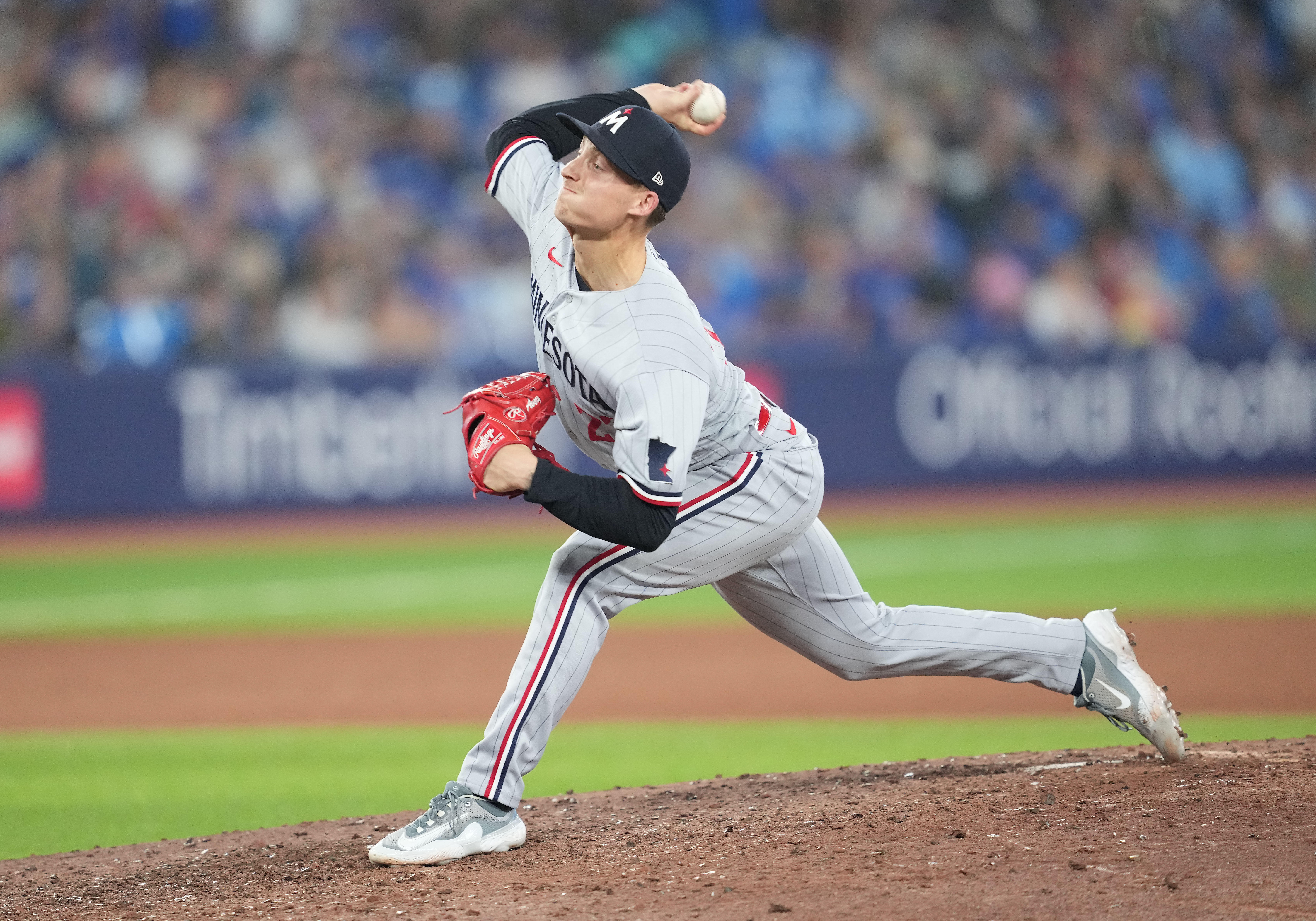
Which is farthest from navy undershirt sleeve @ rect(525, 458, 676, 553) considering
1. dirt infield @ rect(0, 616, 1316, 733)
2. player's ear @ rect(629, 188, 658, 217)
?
dirt infield @ rect(0, 616, 1316, 733)

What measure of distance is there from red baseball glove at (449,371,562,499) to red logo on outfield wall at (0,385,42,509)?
32.1 ft

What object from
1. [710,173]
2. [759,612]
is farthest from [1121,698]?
[710,173]

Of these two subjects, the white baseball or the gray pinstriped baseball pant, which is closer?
the gray pinstriped baseball pant

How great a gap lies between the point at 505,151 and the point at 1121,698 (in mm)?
2385

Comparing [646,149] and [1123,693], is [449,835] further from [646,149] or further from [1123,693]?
[1123,693]

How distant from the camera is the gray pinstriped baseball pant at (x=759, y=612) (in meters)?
3.70

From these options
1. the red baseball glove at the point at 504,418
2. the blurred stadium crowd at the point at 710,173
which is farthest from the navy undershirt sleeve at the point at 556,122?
the blurred stadium crowd at the point at 710,173

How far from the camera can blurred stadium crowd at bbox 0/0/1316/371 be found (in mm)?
13086

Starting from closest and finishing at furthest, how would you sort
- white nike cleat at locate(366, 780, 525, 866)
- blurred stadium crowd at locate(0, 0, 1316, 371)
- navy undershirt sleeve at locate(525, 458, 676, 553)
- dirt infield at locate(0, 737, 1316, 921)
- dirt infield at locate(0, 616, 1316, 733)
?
dirt infield at locate(0, 737, 1316, 921), navy undershirt sleeve at locate(525, 458, 676, 553), white nike cleat at locate(366, 780, 525, 866), dirt infield at locate(0, 616, 1316, 733), blurred stadium crowd at locate(0, 0, 1316, 371)

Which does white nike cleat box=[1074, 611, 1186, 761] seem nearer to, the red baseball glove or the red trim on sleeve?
the red baseball glove

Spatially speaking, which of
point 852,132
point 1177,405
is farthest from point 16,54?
point 1177,405

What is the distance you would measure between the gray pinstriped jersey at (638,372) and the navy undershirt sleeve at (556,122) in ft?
0.50

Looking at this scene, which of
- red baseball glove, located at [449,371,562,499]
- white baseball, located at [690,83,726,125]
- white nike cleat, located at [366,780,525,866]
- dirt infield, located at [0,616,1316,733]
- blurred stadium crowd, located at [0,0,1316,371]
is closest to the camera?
red baseball glove, located at [449,371,562,499]

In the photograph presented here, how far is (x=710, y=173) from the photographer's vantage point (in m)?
14.6
